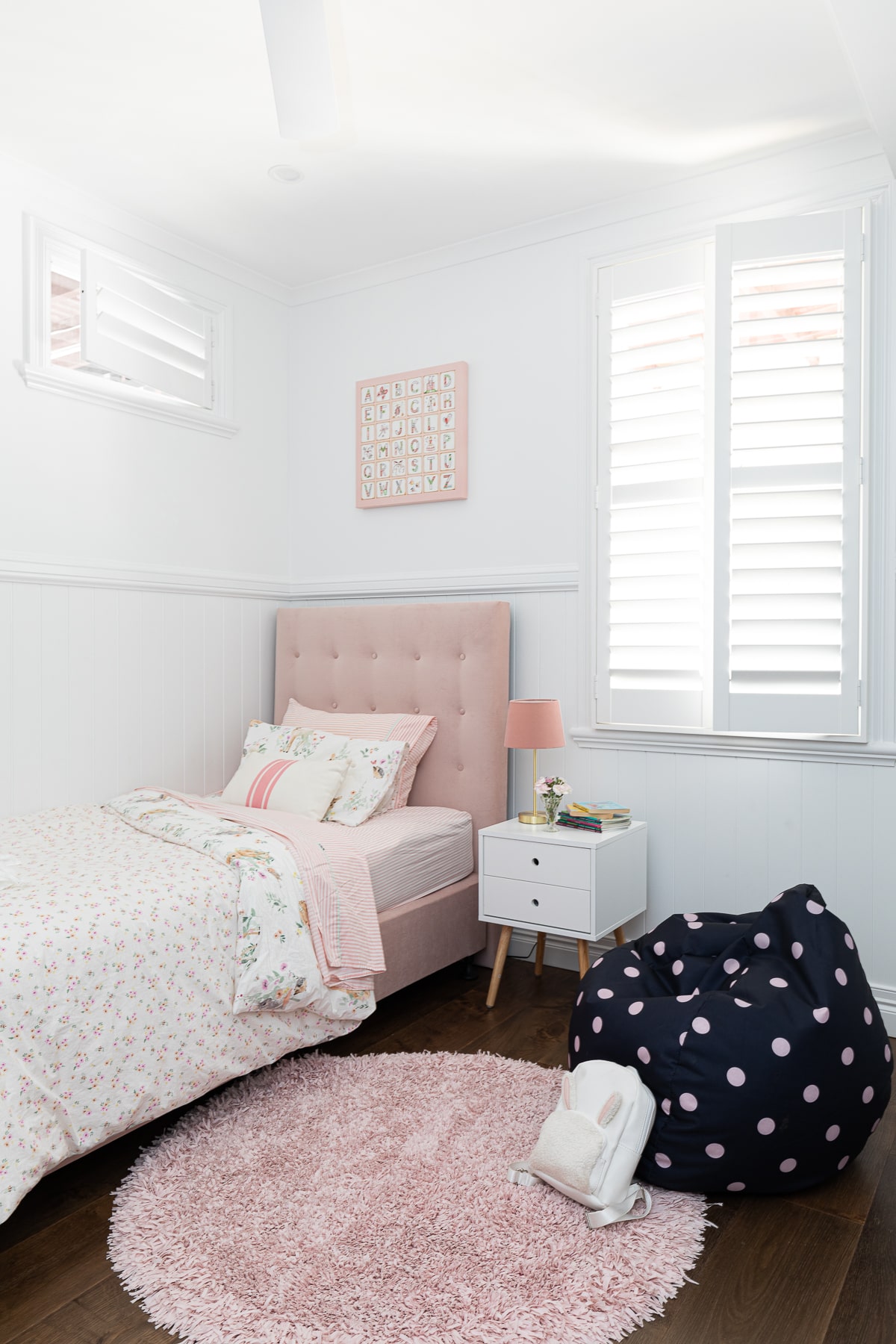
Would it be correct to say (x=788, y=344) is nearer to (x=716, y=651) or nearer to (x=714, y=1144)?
(x=716, y=651)

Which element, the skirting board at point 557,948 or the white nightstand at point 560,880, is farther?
the skirting board at point 557,948

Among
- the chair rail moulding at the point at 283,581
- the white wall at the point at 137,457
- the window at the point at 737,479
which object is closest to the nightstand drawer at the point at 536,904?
the window at the point at 737,479

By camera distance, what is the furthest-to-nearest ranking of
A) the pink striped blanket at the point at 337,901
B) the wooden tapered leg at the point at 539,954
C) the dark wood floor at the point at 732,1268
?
1. the wooden tapered leg at the point at 539,954
2. the pink striped blanket at the point at 337,901
3. the dark wood floor at the point at 732,1268

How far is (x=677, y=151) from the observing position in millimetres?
2795

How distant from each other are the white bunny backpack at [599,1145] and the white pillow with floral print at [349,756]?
1275mm

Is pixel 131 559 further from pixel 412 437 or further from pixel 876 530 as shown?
pixel 876 530

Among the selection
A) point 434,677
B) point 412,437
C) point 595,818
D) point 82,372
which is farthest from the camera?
point 412,437

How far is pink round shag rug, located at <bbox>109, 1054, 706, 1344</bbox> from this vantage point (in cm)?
149

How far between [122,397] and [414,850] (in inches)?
72.9

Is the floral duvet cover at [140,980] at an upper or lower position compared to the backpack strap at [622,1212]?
upper

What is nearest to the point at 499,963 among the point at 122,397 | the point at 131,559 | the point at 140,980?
the point at 140,980

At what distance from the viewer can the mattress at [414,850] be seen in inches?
105

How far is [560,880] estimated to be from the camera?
270 centimetres

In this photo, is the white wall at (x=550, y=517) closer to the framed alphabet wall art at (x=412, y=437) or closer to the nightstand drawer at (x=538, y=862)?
the framed alphabet wall art at (x=412, y=437)
